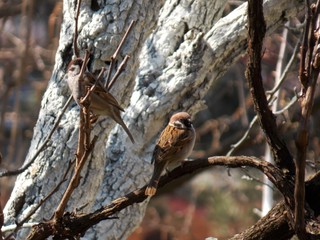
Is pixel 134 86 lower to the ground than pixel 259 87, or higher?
lower

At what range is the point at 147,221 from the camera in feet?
30.0

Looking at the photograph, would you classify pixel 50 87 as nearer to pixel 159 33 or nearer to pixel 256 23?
pixel 159 33

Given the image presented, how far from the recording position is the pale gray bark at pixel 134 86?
11.4 ft

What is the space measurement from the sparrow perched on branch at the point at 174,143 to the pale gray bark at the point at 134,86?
0.83 ft

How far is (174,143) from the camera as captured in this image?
11.5 ft

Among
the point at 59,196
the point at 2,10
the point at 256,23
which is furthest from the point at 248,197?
the point at 256,23

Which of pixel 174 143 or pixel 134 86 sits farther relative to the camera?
pixel 134 86

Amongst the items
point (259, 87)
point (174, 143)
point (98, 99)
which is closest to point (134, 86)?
point (174, 143)

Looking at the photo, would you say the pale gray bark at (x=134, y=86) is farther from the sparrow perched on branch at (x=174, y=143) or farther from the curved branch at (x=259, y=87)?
the curved branch at (x=259, y=87)

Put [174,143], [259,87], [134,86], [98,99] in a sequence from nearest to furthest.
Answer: [259,87]
[98,99]
[174,143]
[134,86]

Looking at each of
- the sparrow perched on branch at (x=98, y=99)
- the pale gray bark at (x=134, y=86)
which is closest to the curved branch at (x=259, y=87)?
the sparrow perched on branch at (x=98, y=99)

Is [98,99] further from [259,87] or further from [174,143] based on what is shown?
[259,87]

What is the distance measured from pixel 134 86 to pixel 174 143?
423 mm

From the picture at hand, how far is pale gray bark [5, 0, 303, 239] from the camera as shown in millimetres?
3465
